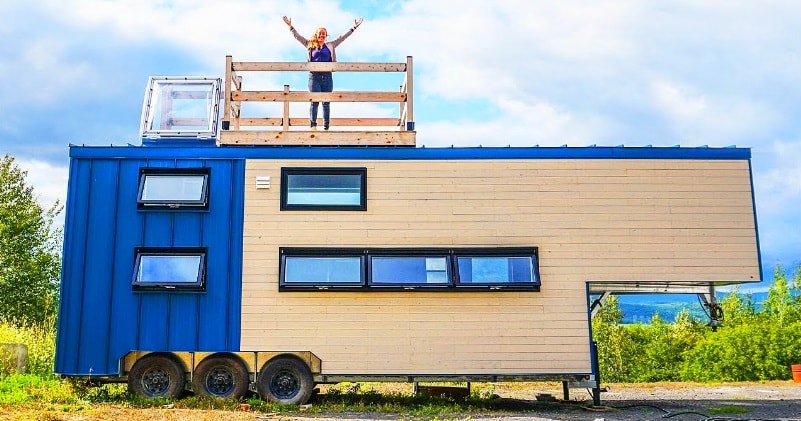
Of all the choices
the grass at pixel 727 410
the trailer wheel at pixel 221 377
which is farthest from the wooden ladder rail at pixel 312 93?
the grass at pixel 727 410

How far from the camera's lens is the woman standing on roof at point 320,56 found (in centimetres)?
1312

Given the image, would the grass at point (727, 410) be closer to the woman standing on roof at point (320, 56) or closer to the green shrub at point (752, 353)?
the woman standing on roof at point (320, 56)

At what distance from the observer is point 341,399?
41.3ft

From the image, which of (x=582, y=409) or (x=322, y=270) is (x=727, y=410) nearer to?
(x=582, y=409)

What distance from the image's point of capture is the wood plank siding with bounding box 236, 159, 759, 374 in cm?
1162

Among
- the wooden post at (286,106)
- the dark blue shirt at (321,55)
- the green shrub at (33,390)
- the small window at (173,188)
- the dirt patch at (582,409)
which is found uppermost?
the dark blue shirt at (321,55)

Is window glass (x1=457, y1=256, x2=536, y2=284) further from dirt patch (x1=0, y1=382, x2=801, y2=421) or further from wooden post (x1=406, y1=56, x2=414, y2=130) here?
wooden post (x1=406, y1=56, x2=414, y2=130)

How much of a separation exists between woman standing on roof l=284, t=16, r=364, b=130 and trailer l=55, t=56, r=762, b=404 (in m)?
0.69

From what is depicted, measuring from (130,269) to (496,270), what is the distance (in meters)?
5.72

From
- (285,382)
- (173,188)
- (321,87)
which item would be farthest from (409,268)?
(173,188)

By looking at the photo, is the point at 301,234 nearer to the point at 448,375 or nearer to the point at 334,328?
the point at 334,328

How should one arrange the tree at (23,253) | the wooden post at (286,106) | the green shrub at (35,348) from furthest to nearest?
the tree at (23,253) → the green shrub at (35,348) → the wooden post at (286,106)

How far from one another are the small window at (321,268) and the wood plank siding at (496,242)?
0.54 feet

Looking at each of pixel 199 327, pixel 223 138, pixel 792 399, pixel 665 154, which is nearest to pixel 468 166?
pixel 665 154
